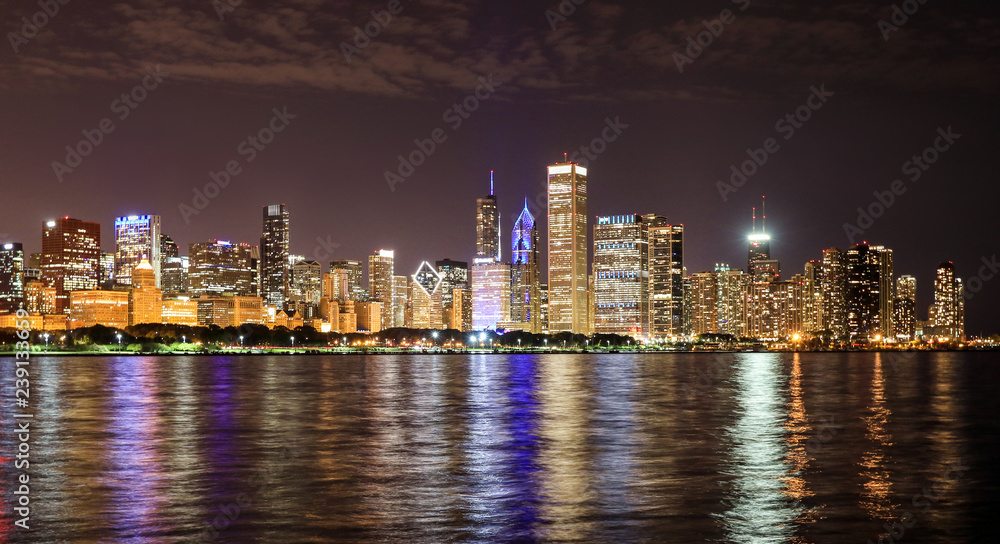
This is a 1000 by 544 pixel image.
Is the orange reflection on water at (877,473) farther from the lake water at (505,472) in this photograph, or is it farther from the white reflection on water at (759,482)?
the white reflection on water at (759,482)

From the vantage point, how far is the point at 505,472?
3553 centimetres

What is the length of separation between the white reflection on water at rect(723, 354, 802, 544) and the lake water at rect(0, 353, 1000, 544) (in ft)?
0.38

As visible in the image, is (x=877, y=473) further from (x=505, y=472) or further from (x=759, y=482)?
(x=505, y=472)

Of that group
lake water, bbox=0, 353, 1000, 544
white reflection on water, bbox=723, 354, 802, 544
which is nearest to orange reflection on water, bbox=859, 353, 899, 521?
lake water, bbox=0, 353, 1000, 544

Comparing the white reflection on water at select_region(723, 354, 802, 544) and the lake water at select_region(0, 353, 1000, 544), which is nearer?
the white reflection on water at select_region(723, 354, 802, 544)

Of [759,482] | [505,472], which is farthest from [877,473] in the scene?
[505,472]

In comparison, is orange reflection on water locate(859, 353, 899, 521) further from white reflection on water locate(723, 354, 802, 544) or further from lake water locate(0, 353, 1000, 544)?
white reflection on water locate(723, 354, 802, 544)

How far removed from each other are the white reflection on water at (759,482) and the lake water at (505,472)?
12 cm

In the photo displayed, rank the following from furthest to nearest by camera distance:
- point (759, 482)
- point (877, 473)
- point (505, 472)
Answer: point (877, 473)
point (505, 472)
point (759, 482)

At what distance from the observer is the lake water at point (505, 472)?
83.9ft

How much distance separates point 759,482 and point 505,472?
9.26 m

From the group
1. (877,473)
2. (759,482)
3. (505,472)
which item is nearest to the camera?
(759,482)

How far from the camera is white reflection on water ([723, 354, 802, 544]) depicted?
2523cm

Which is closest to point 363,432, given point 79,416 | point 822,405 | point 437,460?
point 437,460
